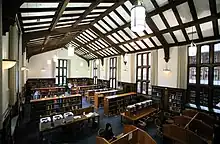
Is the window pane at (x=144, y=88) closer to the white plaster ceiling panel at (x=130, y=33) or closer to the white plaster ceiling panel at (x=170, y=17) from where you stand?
the white plaster ceiling panel at (x=130, y=33)

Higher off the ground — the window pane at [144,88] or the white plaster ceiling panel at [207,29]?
the white plaster ceiling panel at [207,29]

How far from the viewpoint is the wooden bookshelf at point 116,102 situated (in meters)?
8.79

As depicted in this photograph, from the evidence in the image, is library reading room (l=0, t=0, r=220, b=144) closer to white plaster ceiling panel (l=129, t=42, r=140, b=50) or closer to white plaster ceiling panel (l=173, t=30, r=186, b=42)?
white plaster ceiling panel (l=173, t=30, r=186, b=42)

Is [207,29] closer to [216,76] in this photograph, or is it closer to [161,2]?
[216,76]

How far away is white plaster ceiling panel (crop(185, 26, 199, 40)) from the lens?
651cm

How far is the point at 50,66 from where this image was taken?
15391mm

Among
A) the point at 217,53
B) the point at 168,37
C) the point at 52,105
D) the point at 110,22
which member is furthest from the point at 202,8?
the point at 52,105

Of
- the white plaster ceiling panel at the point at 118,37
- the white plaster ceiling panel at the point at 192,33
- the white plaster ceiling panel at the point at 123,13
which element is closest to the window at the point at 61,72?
the white plaster ceiling panel at the point at 118,37

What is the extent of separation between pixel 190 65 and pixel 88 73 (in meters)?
12.1

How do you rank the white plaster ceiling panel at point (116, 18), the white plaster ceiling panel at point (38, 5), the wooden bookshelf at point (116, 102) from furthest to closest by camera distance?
the wooden bookshelf at point (116, 102) < the white plaster ceiling panel at point (116, 18) < the white plaster ceiling panel at point (38, 5)

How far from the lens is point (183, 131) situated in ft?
14.2

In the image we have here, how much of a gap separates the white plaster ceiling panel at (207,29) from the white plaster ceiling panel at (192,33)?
29 cm

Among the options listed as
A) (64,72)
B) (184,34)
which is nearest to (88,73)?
(64,72)

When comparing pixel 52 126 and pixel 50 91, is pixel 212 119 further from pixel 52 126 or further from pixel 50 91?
pixel 50 91
